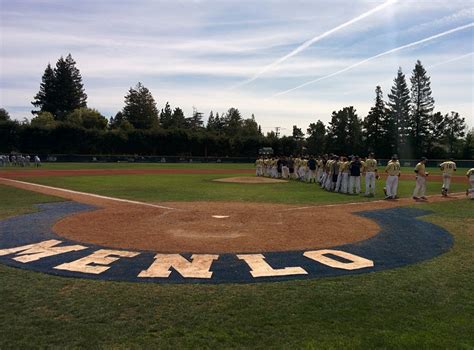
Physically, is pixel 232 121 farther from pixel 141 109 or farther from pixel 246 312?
pixel 246 312

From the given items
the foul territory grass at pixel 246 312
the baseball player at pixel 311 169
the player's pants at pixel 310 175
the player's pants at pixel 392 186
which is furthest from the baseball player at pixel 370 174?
the foul territory grass at pixel 246 312

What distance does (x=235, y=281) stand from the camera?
6.86m

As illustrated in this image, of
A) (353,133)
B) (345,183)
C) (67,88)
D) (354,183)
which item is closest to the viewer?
(354,183)

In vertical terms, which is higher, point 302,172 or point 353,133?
point 353,133

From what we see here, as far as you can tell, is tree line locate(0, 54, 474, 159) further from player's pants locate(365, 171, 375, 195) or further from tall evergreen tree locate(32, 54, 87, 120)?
player's pants locate(365, 171, 375, 195)

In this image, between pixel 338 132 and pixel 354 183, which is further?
pixel 338 132

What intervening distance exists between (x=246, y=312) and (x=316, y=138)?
95633mm

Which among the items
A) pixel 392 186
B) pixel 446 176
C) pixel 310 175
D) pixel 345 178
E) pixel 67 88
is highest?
pixel 67 88

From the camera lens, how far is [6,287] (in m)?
6.51

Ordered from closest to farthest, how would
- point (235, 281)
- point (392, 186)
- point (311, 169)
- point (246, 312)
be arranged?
point (246, 312)
point (235, 281)
point (392, 186)
point (311, 169)

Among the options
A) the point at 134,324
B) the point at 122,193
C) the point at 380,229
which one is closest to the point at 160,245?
the point at 134,324

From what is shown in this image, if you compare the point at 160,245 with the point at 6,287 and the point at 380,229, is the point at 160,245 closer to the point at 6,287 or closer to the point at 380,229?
the point at 6,287

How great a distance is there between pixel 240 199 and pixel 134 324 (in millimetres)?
13367

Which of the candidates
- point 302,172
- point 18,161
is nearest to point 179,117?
point 18,161
